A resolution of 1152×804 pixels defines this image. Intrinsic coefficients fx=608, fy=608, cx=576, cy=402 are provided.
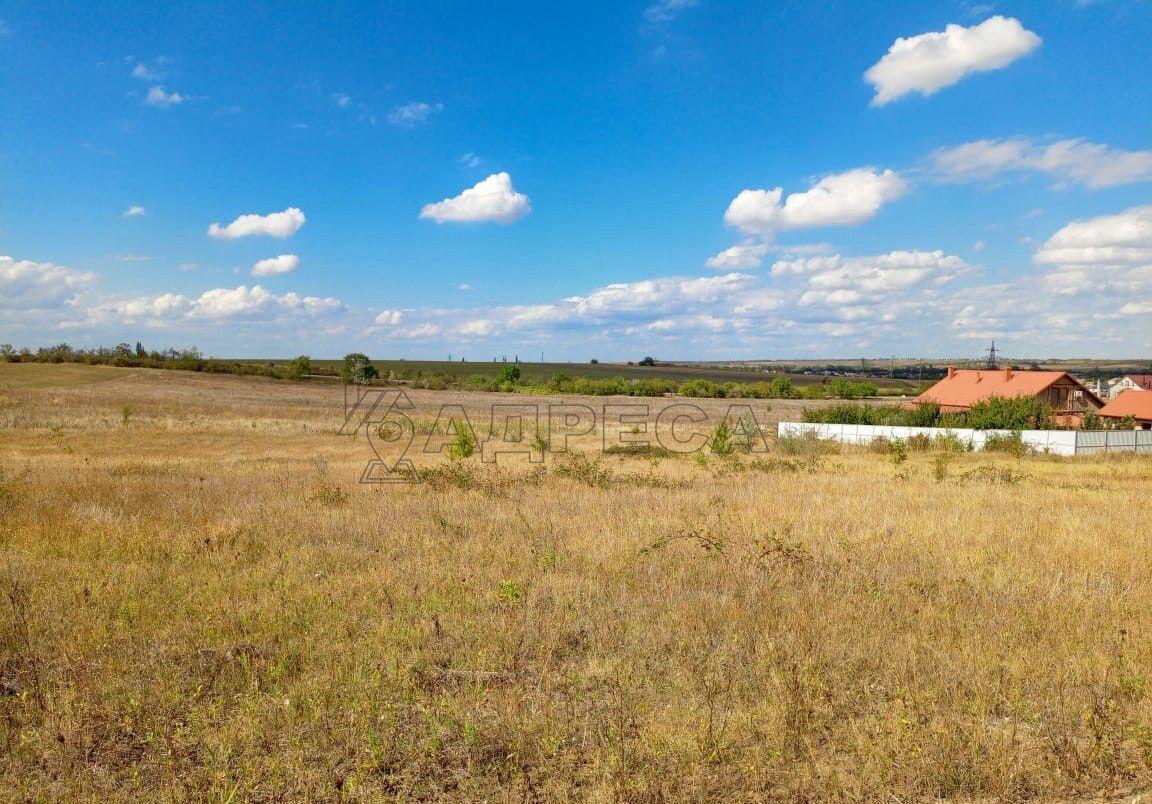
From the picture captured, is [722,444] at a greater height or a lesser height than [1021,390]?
lesser

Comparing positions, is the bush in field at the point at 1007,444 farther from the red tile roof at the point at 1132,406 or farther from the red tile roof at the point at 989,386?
the red tile roof at the point at 1132,406

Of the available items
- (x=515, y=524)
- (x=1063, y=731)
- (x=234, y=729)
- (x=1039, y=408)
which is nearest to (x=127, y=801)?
(x=234, y=729)

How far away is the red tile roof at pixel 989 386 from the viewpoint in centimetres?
4712

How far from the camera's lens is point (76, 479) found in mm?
13852

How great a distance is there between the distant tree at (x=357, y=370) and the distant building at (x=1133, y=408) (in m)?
84.1

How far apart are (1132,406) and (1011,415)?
60.6 feet

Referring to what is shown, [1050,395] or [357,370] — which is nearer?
[1050,395]

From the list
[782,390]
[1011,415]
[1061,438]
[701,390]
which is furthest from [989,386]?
[701,390]

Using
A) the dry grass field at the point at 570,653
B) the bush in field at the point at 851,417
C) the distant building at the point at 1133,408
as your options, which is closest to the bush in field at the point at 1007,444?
the bush in field at the point at 851,417

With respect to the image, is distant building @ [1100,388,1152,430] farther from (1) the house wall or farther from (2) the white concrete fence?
(2) the white concrete fence

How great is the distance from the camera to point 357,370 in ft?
317

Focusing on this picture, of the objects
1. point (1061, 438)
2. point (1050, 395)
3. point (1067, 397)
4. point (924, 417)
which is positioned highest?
point (1050, 395)

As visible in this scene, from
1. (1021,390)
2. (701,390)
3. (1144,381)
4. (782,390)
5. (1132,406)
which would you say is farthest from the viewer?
(782,390)

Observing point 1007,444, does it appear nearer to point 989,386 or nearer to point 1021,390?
point 1021,390
